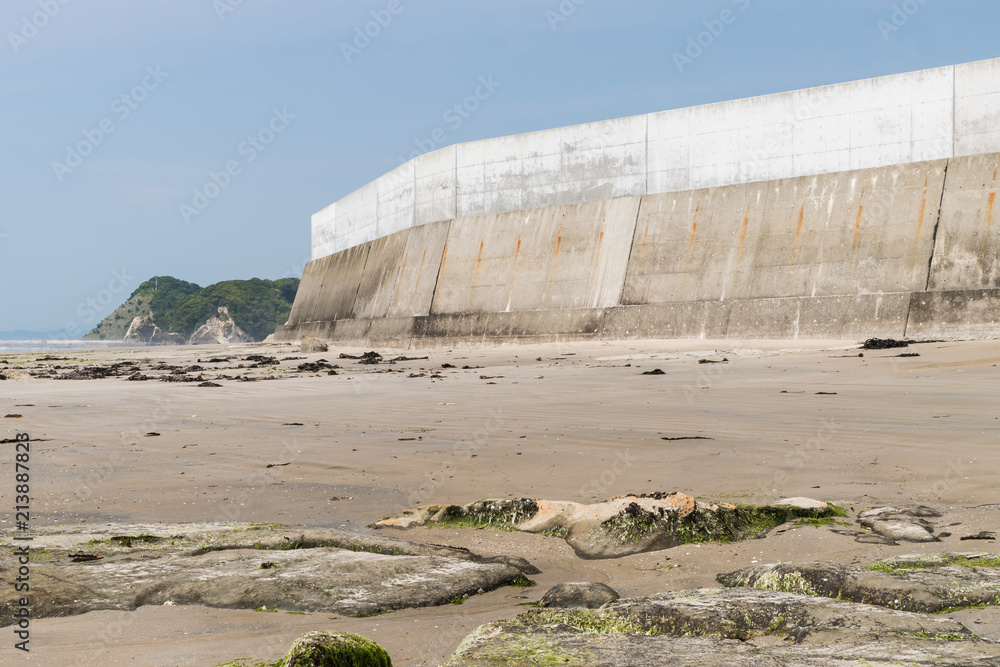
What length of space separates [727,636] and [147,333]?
113 meters

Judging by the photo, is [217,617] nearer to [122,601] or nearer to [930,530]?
[122,601]

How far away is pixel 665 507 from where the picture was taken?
293 cm

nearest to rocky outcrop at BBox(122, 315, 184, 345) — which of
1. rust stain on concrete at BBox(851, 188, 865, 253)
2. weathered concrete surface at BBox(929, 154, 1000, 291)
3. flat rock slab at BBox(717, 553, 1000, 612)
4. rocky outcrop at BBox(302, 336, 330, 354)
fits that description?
rocky outcrop at BBox(302, 336, 330, 354)

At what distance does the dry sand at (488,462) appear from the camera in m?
2.10

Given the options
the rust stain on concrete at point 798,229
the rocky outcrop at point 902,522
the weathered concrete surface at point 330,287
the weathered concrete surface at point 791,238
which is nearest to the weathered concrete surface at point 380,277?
the weathered concrete surface at point 330,287

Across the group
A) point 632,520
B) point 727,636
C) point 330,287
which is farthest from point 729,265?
point 330,287

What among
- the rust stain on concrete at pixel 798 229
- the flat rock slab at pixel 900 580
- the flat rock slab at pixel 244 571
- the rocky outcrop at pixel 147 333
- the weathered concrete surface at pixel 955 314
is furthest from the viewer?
the rocky outcrop at pixel 147 333

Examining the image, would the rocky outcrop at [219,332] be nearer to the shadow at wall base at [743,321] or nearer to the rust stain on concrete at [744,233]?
the shadow at wall base at [743,321]

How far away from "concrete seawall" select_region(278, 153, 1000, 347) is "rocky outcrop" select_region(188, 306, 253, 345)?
81630 mm

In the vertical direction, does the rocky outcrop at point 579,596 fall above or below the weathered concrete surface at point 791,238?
below

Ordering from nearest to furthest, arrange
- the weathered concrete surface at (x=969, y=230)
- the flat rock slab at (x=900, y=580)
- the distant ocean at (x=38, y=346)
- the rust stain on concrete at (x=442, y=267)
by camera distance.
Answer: the flat rock slab at (x=900, y=580)
the weathered concrete surface at (x=969, y=230)
the rust stain on concrete at (x=442, y=267)
the distant ocean at (x=38, y=346)

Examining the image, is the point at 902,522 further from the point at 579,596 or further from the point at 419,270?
the point at 419,270

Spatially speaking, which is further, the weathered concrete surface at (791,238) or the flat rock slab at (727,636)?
the weathered concrete surface at (791,238)

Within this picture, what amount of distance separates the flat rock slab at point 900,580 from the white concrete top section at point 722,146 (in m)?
13.3
